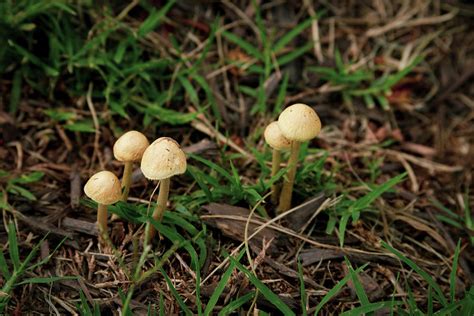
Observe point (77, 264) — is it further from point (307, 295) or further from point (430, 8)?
point (430, 8)

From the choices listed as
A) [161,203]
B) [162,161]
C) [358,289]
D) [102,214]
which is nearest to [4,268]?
[102,214]

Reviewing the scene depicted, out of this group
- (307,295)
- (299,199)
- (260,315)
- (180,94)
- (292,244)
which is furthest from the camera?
(180,94)

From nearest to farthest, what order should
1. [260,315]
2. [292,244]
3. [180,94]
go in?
[260,315], [292,244], [180,94]

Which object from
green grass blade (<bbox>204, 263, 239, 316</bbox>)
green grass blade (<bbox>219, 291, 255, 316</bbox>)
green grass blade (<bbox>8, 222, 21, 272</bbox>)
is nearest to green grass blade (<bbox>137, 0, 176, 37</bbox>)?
green grass blade (<bbox>8, 222, 21, 272</bbox>)

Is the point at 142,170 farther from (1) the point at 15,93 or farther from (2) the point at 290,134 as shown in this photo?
(1) the point at 15,93

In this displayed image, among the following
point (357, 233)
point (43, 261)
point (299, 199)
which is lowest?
point (357, 233)

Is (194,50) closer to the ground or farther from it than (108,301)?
farther from it

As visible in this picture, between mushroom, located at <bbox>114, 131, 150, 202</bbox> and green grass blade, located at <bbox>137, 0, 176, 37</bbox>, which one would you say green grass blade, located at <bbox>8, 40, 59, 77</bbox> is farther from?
mushroom, located at <bbox>114, 131, 150, 202</bbox>

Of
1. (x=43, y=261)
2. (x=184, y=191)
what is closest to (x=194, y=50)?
(x=184, y=191)
